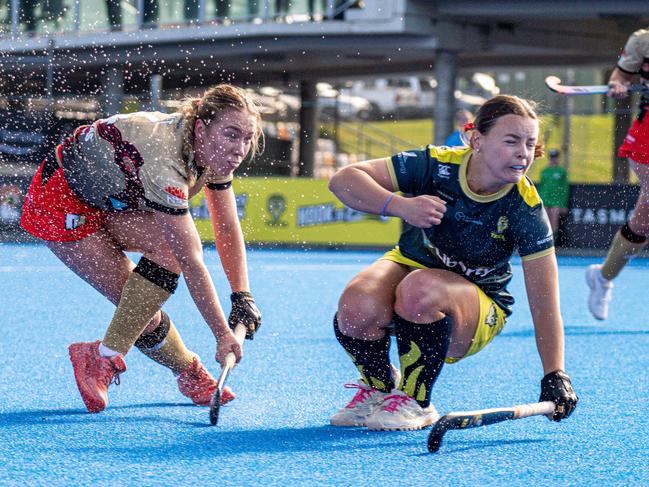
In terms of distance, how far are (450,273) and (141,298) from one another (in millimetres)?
1092

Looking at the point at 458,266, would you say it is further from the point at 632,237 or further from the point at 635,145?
the point at 632,237

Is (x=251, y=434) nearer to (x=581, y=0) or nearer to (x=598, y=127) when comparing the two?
(x=581, y=0)

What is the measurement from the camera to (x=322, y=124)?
2128cm

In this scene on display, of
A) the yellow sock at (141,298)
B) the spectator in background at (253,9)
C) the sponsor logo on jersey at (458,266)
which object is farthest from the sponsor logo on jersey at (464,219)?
the spectator in background at (253,9)

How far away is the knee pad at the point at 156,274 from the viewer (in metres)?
3.77

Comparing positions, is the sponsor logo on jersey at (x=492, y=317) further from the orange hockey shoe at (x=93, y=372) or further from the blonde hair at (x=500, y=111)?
the orange hockey shoe at (x=93, y=372)

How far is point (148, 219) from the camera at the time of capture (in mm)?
3893

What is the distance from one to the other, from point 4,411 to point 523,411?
184cm

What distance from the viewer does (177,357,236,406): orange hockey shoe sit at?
401cm

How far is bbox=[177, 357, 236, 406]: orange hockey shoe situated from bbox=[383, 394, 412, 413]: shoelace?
696 millimetres

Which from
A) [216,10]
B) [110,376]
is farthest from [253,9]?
[110,376]

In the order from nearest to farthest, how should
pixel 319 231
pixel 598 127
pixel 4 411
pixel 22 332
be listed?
1. pixel 4 411
2. pixel 22 332
3. pixel 319 231
4. pixel 598 127

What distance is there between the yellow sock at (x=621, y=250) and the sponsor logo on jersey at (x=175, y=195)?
3511 mm

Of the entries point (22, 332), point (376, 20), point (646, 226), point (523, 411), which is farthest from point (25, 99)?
point (523, 411)
